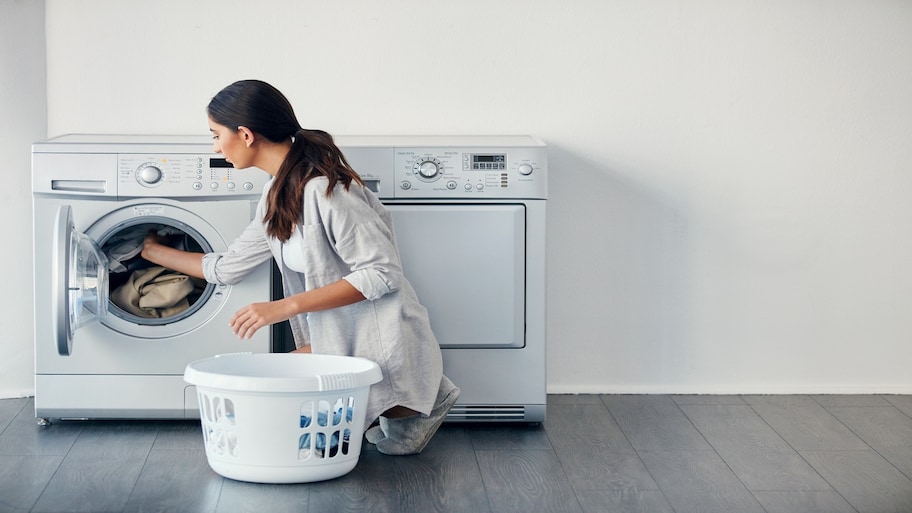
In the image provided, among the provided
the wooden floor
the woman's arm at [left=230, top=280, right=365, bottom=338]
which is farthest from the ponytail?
the wooden floor

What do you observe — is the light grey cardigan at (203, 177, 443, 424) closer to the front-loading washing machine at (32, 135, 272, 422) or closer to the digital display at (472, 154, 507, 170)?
the front-loading washing machine at (32, 135, 272, 422)

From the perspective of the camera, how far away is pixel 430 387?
2.60 metres

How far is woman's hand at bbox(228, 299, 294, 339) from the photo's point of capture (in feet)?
7.81

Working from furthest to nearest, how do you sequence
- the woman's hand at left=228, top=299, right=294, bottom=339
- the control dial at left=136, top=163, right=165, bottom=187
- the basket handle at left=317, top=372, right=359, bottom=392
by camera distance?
the control dial at left=136, top=163, right=165, bottom=187
the woman's hand at left=228, top=299, right=294, bottom=339
the basket handle at left=317, top=372, right=359, bottom=392

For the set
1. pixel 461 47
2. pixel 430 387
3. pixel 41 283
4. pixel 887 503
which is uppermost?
pixel 461 47

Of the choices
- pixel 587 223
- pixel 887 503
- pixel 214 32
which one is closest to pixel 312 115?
pixel 214 32

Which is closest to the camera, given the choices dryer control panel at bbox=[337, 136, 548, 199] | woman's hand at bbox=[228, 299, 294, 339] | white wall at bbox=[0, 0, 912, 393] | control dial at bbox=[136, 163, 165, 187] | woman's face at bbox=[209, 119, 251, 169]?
woman's hand at bbox=[228, 299, 294, 339]

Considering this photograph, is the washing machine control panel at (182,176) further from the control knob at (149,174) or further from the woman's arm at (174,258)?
the woman's arm at (174,258)

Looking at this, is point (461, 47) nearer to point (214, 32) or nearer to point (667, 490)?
point (214, 32)

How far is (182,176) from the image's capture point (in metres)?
2.76

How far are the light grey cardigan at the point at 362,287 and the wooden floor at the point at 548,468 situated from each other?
21cm

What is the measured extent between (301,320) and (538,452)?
0.68m

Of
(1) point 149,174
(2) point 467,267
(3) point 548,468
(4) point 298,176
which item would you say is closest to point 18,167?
(1) point 149,174

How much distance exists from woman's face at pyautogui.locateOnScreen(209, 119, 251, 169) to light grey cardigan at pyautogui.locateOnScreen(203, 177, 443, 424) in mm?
100
